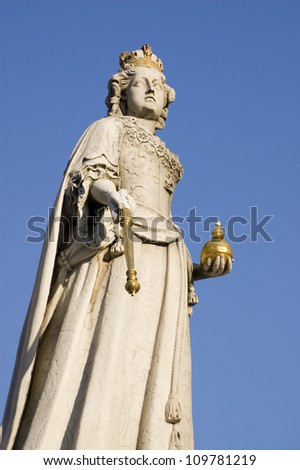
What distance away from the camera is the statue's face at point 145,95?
14000 millimetres

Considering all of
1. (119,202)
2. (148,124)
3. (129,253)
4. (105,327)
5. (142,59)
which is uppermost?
(142,59)

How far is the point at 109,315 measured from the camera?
40.6ft

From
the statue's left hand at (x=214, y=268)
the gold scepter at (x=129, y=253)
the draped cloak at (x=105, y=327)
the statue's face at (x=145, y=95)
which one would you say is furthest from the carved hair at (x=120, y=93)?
the gold scepter at (x=129, y=253)

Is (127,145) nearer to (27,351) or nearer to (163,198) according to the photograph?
(163,198)

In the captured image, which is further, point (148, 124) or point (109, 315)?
point (148, 124)

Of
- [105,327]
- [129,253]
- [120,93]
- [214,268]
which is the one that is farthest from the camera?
[120,93]

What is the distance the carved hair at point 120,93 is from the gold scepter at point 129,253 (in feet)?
7.04

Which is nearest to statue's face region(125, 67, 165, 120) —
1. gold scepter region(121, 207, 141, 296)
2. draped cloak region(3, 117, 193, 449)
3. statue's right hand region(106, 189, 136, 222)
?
draped cloak region(3, 117, 193, 449)

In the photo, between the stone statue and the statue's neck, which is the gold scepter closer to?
the stone statue

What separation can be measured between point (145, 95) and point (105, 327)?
2.93 meters

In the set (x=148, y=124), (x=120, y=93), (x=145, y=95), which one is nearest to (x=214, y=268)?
(x=148, y=124)

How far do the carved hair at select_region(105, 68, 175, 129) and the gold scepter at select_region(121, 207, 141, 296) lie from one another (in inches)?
84.5

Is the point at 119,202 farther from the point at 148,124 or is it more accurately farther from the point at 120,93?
the point at 120,93

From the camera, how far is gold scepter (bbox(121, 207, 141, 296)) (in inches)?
458
